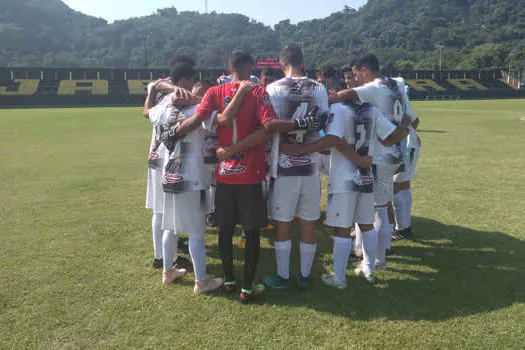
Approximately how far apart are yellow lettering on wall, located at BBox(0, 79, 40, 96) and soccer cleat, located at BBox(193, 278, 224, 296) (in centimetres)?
5066

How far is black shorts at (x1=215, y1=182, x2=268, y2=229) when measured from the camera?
3.67 metres

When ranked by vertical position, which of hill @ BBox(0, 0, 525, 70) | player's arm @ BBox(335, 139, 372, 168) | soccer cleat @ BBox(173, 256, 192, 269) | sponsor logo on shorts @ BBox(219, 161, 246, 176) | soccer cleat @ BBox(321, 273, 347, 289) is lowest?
→ soccer cleat @ BBox(173, 256, 192, 269)

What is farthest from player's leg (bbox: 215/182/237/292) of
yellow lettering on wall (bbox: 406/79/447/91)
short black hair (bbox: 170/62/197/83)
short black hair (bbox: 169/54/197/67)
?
yellow lettering on wall (bbox: 406/79/447/91)

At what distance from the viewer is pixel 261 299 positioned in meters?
3.87

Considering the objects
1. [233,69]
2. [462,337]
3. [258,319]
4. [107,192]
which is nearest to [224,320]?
[258,319]

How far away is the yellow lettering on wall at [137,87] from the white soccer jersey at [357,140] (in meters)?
50.5

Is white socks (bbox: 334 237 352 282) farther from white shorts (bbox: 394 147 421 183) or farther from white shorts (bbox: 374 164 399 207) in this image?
white shorts (bbox: 394 147 421 183)

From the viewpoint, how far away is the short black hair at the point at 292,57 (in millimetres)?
3824

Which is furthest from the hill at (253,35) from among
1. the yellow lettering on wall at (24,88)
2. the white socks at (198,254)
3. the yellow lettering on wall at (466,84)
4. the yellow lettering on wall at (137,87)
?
the white socks at (198,254)

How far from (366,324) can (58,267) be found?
3409 millimetres

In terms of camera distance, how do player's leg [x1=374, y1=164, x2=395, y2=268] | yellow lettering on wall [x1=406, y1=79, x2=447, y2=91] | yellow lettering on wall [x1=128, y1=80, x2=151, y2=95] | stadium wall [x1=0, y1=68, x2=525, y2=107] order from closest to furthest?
player's leg [x1=374, y1=164, x2=395, y2=268] → stadium wall [x1=0, y1=68, x2=525, y2=107] → yellow lettering on wall [x1=128, y1=80, x2=151, y2=95] → yellow lettering on wall [x1=406, y1=79, x2=447, y2=91]

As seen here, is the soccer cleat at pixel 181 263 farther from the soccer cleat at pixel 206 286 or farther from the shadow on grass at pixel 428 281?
the soccer cleat at pixel 206 286

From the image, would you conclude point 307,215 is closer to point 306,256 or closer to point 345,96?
point 306,256

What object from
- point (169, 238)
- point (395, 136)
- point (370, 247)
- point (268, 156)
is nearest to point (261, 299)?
point (169, 238)
